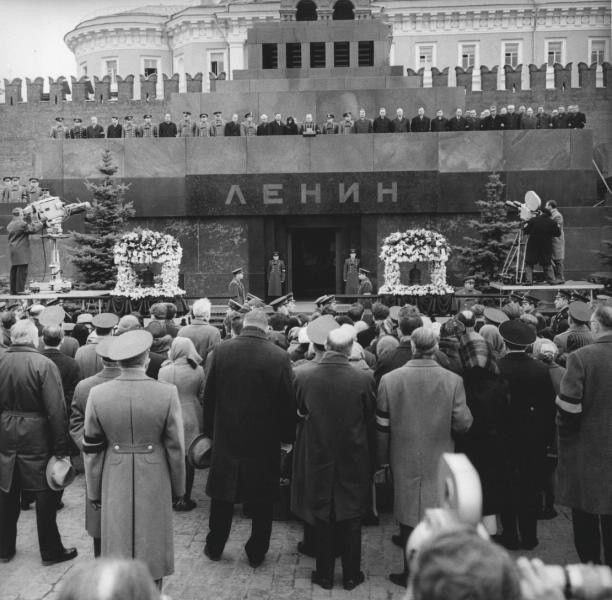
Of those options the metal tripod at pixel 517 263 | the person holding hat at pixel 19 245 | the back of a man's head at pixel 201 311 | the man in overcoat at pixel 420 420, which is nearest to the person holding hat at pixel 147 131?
the person holding hat at pixel 19 245

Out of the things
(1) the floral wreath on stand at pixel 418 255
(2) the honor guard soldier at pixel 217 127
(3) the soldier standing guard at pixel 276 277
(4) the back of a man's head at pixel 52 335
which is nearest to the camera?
(4) the back of a man's head at pixel 52 335

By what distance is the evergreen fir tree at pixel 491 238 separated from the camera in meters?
20.0

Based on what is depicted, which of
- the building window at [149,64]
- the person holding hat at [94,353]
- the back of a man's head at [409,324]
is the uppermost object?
the building window at [149,64]

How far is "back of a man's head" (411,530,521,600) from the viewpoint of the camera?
1614 mm

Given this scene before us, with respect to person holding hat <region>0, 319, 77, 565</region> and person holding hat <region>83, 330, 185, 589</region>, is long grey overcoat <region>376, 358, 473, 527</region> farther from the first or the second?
person holding hat <region>0, 319, 77, 565</region>

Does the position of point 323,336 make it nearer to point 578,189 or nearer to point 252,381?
point 252,381

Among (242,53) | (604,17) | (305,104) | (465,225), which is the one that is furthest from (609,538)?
(604,17)

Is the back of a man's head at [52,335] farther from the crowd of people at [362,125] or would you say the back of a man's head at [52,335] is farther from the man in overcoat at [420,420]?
the crowd of people at [362,125]

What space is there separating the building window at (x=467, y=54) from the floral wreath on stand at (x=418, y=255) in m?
36.1

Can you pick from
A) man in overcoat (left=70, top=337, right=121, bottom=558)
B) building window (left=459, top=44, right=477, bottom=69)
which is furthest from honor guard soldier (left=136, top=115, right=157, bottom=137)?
building window (left=459, top=44, right=477, bottom=69)

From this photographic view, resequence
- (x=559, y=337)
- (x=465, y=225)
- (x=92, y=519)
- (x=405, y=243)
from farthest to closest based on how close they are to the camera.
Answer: (x=465, y=225) < (x=405, y=243) < (x=559, y=337) < (x=92, y=519)

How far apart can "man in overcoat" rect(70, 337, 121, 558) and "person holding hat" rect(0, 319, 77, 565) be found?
0.31 feet

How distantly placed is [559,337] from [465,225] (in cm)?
1455

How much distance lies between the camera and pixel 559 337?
26.7ft
